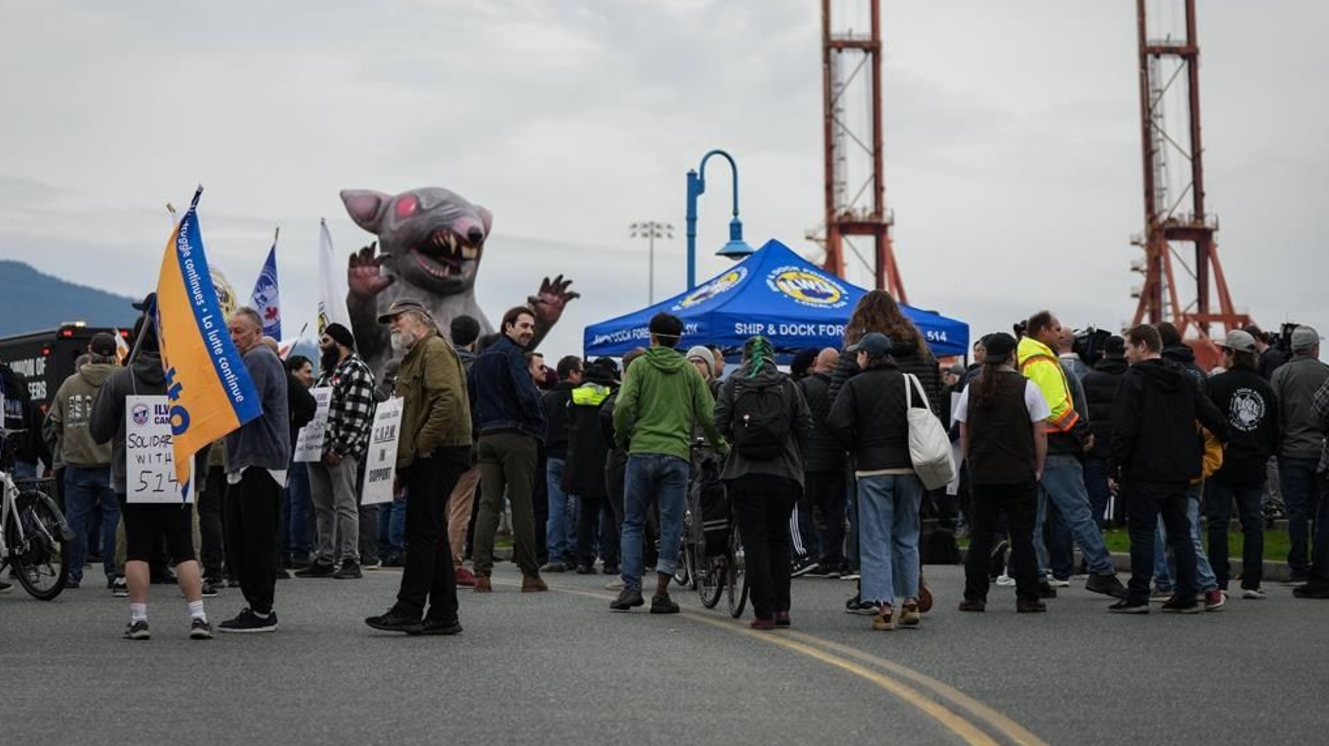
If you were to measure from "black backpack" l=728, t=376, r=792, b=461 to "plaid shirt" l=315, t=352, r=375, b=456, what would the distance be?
469cm

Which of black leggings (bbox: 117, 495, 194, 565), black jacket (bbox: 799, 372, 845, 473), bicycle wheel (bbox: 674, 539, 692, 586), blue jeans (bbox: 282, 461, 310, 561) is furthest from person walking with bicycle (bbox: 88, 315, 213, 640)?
black jacket (bbox: 799, 372, 845, 473)

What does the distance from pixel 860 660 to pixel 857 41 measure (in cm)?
7536

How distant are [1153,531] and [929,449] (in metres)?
2.22

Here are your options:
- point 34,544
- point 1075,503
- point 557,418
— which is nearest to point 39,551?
point 34,544

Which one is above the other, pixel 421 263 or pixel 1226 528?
pixel 421 263

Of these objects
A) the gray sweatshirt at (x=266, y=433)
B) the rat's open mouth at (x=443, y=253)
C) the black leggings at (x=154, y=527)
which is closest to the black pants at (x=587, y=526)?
the gray sweatshirt at (x=266, y=433)

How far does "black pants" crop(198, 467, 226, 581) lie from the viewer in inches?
563

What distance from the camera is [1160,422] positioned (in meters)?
12.5

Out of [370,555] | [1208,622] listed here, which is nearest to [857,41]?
[370,555]

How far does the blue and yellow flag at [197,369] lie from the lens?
10453mm

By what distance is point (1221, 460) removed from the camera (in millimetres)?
13344

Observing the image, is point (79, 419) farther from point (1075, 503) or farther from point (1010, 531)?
point (1075, 503)

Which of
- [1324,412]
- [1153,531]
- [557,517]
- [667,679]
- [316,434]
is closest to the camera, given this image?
[667,679]

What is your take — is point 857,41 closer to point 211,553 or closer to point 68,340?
point 68,340
